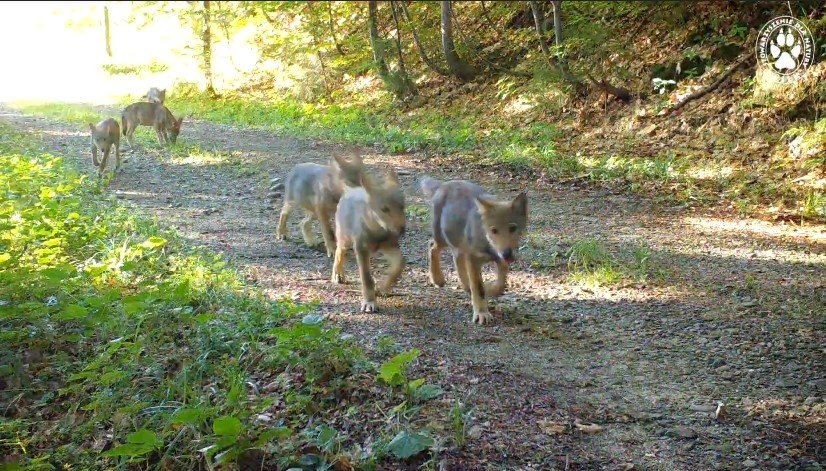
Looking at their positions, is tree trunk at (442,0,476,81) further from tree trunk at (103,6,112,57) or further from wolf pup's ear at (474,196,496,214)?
tree trunk at (103,6,112,57)

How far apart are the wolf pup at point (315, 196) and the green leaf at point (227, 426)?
456 cm

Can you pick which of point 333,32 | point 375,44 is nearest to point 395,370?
point 375,44

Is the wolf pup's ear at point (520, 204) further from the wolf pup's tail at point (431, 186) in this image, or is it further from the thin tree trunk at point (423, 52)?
the thin tree trunk at point (423, 52)

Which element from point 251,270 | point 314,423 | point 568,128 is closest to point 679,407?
point 314,423

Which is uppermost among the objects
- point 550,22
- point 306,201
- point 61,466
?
point 550,22

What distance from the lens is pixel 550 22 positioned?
19.8 m

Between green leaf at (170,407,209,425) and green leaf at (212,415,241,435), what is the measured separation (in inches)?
14.5

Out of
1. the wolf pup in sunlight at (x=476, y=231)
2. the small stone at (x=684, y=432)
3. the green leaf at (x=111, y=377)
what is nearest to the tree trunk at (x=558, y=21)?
the wolf pup in sunlight at (x=476, y=231)

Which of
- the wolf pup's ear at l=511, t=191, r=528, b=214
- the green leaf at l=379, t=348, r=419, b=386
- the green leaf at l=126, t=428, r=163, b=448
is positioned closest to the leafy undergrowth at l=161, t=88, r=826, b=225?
the wolf pup's ear at l=511, t=191, r=528, b=214

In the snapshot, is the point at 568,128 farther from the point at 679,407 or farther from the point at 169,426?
the point at 169,426

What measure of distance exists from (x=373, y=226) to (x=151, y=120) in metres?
14.7

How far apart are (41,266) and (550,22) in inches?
590

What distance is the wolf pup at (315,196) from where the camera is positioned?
32.0ft

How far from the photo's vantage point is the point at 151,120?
66.7ft
